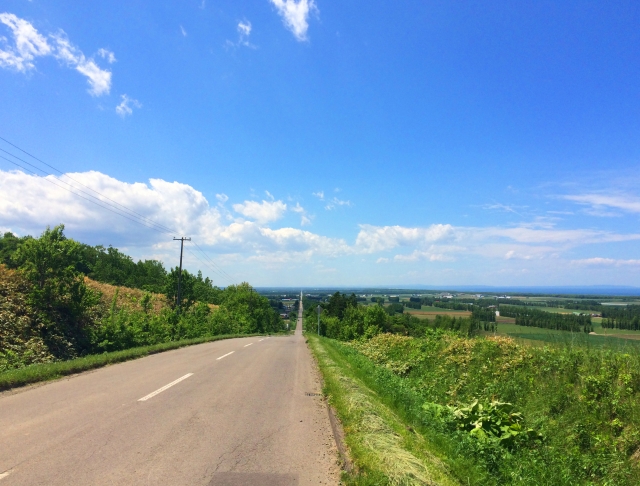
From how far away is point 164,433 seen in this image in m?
5.63

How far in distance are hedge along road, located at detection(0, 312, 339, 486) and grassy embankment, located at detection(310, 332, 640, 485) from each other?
740 mm

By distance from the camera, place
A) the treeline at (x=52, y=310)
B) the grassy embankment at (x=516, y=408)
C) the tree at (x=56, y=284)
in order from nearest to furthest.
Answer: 1. the grassy embankment at (x=516, y=408)
2. the treeline at (x=52, y=310)
3. the tree at (x=56, y=284)

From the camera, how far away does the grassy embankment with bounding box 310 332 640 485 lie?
4895mm

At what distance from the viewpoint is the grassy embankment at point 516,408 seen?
4.89 meters

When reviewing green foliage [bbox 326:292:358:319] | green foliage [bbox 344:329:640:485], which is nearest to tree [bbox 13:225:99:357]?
green foliage [bbox 344:329:640:485]

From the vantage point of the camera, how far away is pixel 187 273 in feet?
159

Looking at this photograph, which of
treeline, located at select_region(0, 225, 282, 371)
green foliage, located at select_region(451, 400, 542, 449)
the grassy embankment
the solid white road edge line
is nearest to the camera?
the grassy embankment

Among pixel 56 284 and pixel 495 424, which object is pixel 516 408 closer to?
pixel 495 424

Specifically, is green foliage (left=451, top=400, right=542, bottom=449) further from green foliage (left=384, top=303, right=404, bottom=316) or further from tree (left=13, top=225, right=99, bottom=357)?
green foliage (left=384, top=303, right=404, bottom=316)

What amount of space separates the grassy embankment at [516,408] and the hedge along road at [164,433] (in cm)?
74

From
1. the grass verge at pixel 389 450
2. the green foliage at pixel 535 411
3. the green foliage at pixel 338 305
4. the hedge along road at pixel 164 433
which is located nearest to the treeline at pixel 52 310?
the hedge along road at pixel 164 433

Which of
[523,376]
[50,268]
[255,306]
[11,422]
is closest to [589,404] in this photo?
[523,376]

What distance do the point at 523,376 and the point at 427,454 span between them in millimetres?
5061

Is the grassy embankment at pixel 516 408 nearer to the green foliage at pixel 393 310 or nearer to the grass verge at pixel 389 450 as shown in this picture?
the grass verge at pixel 389 450
